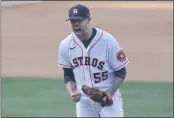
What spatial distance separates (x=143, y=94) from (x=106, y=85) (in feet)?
17.5

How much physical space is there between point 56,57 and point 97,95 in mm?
8848

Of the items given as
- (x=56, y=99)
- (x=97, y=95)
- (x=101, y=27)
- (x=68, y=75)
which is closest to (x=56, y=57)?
(x=101, y=27)

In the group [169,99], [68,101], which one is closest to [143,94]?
[169,99]

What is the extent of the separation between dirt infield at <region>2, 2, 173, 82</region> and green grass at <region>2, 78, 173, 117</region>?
3.38 ft

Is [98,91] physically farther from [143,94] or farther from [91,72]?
[143,94]

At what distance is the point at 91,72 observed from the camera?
5418 mm

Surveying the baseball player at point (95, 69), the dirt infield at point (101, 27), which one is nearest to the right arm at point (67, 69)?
the baseball player at point (95, 69)

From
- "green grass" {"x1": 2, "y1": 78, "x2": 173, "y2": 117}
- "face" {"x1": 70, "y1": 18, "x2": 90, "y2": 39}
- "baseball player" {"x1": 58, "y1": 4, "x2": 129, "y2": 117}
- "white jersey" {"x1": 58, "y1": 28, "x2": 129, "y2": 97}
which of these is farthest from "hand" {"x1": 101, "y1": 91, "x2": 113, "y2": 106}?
"green grass" {"x1": 2, "y1": 78, "x2": 173, "y2": 117}

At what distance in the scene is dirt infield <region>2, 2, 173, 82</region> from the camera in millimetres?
13320

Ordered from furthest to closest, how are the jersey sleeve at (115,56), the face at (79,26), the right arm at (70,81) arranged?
the right arm at (70,81) → the jersey sleeve at (115,56) → the face at (79,26)

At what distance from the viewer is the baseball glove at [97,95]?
201 inches

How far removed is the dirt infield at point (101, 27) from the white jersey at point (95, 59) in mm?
7078

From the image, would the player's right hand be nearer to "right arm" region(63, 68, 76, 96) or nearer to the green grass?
"right arm" region(63, 68, 76, 96)

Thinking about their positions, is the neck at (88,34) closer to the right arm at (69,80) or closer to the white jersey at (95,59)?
the white jersey at (95,59)
